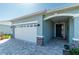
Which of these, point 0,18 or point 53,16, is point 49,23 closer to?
point 53,16

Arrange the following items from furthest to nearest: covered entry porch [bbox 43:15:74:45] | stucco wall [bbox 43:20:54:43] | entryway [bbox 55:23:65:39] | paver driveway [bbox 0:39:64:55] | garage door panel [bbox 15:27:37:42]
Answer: stucco wall [bbox 43:20:54:43] < garage door panel [bbox 15:27:37:42] < entryway [bbox 55:23:65:39] < covered entry porch [bbox 43:15:74:45] < paver driveway [bbox 0:39:64:55]

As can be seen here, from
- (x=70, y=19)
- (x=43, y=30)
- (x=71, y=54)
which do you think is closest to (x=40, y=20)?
(x=43, y=30)

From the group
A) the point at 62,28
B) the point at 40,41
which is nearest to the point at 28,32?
the point at 40,41

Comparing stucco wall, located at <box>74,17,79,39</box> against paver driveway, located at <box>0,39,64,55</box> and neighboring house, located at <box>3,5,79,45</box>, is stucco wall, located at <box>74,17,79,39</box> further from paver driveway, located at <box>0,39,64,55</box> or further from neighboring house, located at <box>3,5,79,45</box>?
paver driveway, located at <box>0,39,64,55</box>

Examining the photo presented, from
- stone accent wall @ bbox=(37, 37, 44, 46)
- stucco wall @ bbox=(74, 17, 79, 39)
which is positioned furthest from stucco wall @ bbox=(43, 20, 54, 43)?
stucco wall @ bbox=(74, 17, 79, 39)

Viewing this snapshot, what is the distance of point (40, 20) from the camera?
30.3ft

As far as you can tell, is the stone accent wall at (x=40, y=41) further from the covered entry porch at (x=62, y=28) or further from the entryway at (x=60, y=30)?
the entryway at (x=60, y=30)

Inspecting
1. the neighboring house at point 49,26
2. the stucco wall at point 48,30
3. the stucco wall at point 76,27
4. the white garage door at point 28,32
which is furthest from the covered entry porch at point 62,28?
the white garage door at point 28,32

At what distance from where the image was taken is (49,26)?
9922 mm

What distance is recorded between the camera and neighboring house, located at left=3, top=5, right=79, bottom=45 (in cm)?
728

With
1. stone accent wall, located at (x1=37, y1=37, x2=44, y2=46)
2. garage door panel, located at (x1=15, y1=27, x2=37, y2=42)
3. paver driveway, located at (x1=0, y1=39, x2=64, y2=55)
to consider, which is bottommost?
paver driveway, located at (x1=0, y1=39, x2=64, y2=55)

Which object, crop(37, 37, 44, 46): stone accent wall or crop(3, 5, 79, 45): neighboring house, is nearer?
crop(3, 5, 79, 45): neighboring house

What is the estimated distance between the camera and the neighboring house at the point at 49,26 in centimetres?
728
